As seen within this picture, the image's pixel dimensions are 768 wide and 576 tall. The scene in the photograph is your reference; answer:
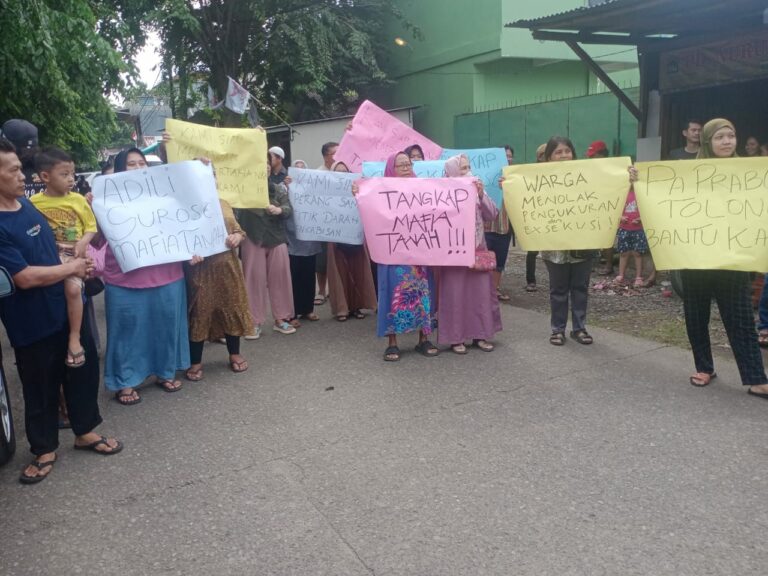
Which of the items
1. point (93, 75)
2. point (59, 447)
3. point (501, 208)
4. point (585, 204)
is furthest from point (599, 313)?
point (93, 75)

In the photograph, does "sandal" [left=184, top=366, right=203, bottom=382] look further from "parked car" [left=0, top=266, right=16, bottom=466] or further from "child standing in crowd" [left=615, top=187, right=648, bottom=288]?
"child standing in crowd" [left=615, top=187, right=648, bottom=288]

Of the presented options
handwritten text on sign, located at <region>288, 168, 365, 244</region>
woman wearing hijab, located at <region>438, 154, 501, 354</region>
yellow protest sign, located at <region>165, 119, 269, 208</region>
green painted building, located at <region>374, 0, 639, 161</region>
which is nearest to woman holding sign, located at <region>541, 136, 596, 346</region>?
woman wearing hijab, located at <region>438, 154, 501, 354</region>

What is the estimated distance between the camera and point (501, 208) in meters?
7.24

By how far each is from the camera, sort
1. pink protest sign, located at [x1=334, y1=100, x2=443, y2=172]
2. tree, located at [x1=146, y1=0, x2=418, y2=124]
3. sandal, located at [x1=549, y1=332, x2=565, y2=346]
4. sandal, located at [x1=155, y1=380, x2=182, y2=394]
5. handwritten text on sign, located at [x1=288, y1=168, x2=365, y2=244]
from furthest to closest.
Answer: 1. tree, located at [x1=146, y1=0, x2=418, y2=124]
2. pink protest sign, located at [x1=334, y1=100, x2=443, y2=172]
3. handwritten text on sign, located at [x1=288, y1=168, x2=365, y2=244]
4. sandal, located at [x1=549, y1=332, x2=565, y2=346]
5. sandal, located at [x1=155, y1=380, x2=182, y2=394]

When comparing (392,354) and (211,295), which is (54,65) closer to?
(211,295)

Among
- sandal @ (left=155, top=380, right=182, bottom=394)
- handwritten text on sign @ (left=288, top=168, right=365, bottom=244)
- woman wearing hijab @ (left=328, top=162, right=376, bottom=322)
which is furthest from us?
woman wearing hijab @ (left=328, top=162, right=376, bottom=322)

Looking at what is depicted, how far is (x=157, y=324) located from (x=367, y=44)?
47.6 feet

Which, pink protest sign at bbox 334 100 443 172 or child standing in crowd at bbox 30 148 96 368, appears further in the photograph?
pink protest sign at bbox 334 100 443 172

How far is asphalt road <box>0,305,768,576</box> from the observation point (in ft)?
9.08

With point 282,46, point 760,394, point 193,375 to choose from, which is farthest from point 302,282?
point 282,46

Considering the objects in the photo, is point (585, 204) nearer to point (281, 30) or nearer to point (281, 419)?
point (281, 419)

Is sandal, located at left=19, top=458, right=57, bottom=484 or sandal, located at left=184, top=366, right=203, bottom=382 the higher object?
sandal, located at left=184, top=366, right=203, bottom=382

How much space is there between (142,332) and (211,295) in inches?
22.4

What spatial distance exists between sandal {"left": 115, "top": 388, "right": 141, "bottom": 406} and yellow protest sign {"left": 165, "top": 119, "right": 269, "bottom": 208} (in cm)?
176
